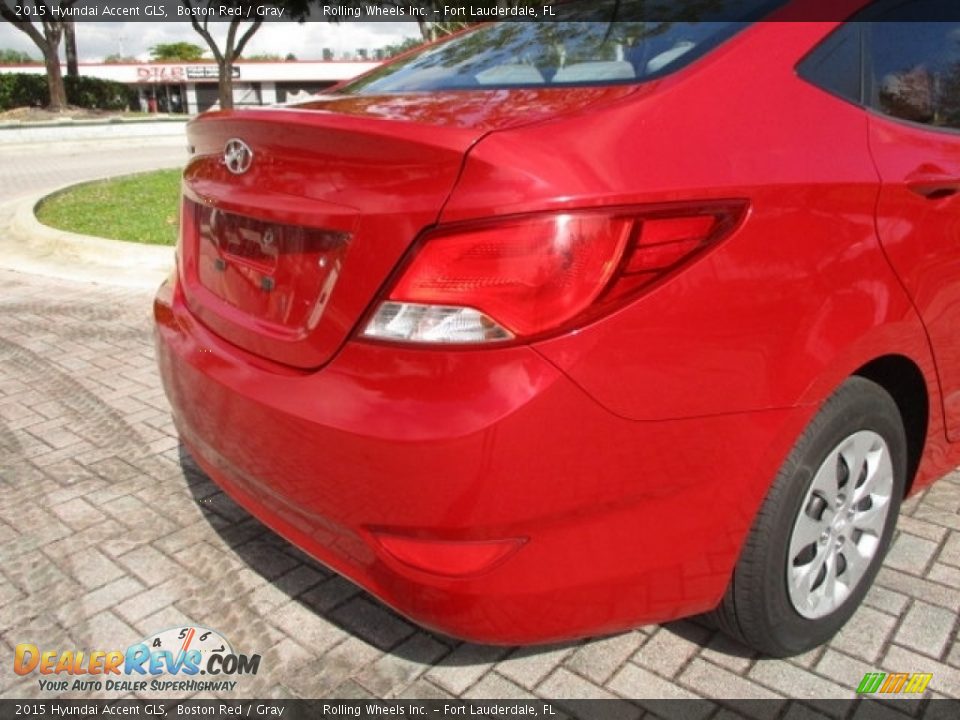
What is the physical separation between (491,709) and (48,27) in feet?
119

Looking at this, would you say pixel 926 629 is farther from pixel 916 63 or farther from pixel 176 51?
pixel 176 51

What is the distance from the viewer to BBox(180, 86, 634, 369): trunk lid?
162 cm

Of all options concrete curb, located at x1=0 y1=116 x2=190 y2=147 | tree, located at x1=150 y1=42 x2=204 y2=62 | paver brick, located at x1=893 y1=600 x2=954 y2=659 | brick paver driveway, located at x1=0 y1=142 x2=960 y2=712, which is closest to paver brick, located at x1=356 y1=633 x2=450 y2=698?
brick paver driveway, located at x1=0 y1=142 x2=960 y2=712

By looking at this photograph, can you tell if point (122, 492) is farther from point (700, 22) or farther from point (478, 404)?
point (700, 22)

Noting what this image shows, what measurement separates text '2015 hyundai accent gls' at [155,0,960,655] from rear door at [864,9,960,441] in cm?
1

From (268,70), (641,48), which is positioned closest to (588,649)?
(641,48)

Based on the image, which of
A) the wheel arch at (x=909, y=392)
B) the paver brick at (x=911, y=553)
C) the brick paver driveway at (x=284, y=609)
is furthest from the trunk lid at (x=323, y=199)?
the paver brick at (x=911, y=553)

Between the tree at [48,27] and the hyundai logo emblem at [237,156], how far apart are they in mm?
33715

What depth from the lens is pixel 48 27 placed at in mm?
31500

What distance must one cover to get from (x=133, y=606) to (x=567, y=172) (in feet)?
5.89

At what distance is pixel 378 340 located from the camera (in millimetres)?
1638

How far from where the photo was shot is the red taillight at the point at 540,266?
1522mm

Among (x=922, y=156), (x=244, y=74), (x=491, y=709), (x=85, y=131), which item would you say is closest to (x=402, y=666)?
(x=491, y=709)

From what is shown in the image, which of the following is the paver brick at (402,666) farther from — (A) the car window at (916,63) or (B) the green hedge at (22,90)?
(B) the green hedge at (22,90)
